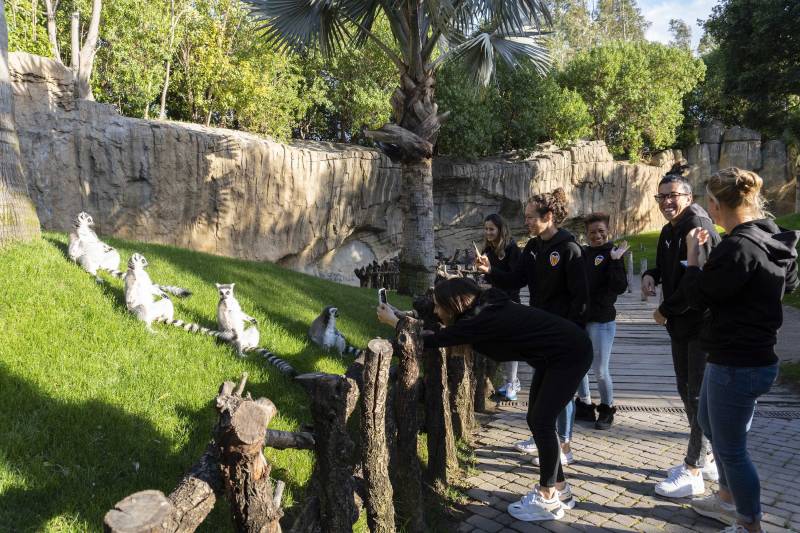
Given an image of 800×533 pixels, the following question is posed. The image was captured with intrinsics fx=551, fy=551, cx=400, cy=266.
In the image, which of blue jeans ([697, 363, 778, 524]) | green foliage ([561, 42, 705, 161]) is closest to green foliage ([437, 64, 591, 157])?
green foliage ([561, 42, 705, 161])

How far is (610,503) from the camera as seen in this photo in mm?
3775

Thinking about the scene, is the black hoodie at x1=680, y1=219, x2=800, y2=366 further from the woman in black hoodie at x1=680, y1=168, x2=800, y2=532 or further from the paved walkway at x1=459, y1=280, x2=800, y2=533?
the paved walkway at x1=459, y1=280, x2=800, y2=533

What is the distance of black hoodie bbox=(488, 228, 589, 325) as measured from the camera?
13.1ft

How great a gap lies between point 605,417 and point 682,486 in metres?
1.28

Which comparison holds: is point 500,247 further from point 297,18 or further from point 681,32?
point 681,32

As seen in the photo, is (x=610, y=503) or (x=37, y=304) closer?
(x=610, y=503)

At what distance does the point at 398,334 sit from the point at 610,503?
191cm

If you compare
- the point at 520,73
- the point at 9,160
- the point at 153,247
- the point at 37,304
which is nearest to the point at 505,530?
the point at 37,304

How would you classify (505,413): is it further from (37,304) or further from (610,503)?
(37,304)

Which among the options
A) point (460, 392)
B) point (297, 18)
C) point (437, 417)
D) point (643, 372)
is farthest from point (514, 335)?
point (297, 18)

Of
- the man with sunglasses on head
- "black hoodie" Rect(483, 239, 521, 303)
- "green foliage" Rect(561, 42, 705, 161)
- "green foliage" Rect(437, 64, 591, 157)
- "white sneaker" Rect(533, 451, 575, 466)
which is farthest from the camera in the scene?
"green foliage" Rect(561, 42, 705, 161)

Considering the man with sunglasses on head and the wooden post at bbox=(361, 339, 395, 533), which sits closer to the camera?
the wooden post at bbox=(361, 339, 395, 533)

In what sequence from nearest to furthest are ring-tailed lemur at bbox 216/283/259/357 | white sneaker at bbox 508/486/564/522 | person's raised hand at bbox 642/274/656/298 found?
white sneaker at bbox 508/486/564/522, person's raised hand at bbox 642/274/656/298, ring-tailed lemur at bbox 216/283/259/357

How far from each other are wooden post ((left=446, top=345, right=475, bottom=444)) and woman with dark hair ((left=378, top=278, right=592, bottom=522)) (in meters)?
1.02
